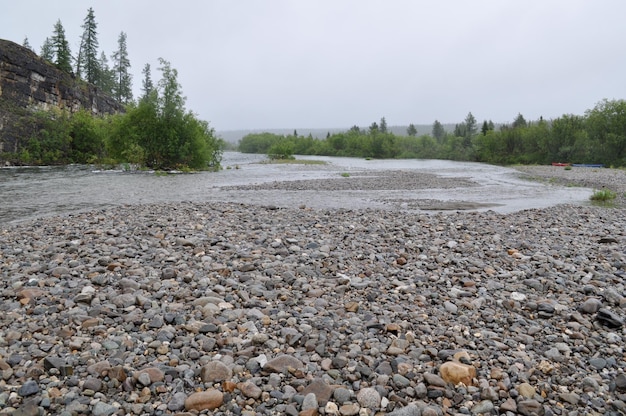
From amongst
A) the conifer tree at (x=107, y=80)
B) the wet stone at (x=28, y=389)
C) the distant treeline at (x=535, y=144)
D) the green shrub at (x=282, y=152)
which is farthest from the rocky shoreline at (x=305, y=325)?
the conifer tree at (x=107, y=80)

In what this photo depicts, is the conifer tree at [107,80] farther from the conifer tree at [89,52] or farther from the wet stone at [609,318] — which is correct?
the wet stone at [609,318]

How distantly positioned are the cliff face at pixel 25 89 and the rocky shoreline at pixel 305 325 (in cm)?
6418

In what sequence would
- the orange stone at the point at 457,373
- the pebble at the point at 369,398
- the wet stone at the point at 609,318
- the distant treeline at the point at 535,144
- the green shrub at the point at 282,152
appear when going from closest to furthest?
the pebble at the point at 369,398, the orange stone at the point at 457,373, the wet stone at the point at 609,318, the distant treeline at the point at 535,144, the green shrub at the point at 282,152

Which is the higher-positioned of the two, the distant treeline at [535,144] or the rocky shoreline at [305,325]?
the distant treeline at [535,144]

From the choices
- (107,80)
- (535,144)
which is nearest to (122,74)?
(107,80)

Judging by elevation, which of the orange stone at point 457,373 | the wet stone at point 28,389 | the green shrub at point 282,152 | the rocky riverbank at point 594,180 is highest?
the green shrub at point 282,152

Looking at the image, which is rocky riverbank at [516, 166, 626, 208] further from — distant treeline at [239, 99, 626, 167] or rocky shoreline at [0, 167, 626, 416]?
distant treeline at [239, 99, 626, 167]

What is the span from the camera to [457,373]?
4.34 meters

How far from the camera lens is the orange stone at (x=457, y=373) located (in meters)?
4.29

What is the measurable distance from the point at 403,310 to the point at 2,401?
479 centimetres

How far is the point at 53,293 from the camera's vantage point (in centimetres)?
613

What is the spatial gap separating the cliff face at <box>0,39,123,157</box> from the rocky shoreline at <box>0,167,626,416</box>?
6418 cm

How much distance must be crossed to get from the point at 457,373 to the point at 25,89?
86325mm

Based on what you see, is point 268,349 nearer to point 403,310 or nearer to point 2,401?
point 403,310
